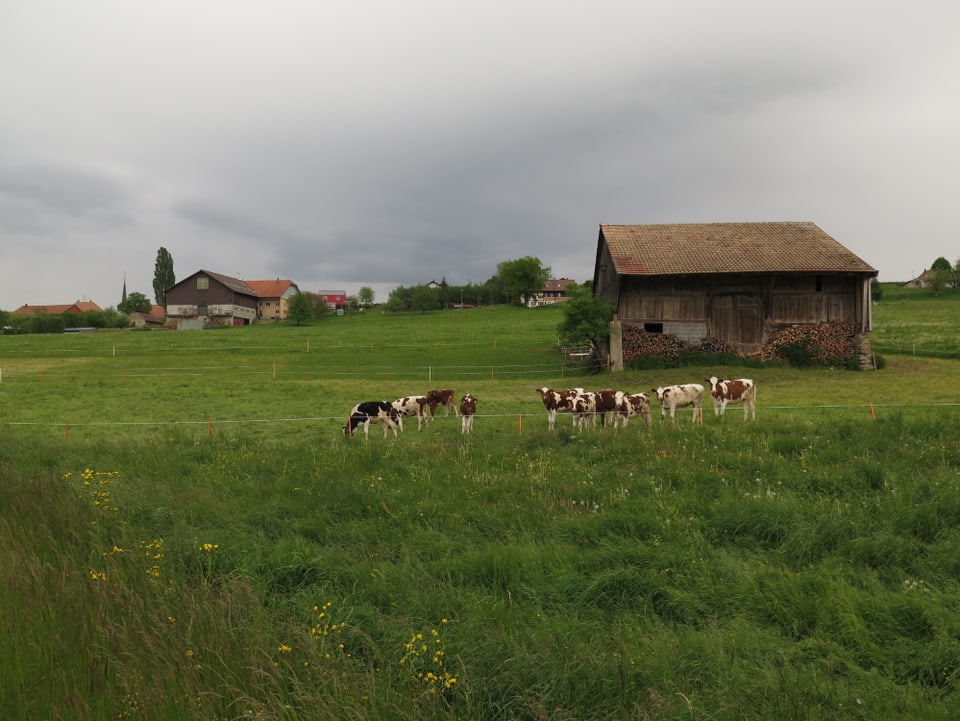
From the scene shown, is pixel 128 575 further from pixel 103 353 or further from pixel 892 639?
pixel 103 353

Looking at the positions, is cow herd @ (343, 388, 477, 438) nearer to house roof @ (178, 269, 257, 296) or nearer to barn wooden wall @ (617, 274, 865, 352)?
barn wooden wall @ (617, 274, 865, 352)

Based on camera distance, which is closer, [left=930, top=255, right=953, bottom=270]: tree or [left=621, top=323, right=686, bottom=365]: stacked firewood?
[left=621, top=323, right=686, bottom=365]: stacked firewood

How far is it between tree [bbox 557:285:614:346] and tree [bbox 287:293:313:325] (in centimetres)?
5134

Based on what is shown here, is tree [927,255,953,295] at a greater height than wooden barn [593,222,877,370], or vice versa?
tree [927,255,953,295]

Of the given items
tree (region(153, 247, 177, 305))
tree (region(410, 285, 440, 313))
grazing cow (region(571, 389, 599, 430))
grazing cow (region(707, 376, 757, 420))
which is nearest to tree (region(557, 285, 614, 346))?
grazing cow (region(707, 376, 757, 420))

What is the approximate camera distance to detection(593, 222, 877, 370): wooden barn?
93.1 feet

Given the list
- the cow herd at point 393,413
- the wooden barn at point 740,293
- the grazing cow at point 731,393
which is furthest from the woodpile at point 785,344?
the cow herd at point 393,413

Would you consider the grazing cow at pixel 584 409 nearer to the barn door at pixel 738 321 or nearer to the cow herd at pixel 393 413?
the cow herd at pixel 393 413

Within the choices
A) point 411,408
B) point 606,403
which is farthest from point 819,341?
point 411,408

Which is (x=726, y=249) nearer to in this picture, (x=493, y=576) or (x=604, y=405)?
(x=604, y=405)

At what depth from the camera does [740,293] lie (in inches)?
1153

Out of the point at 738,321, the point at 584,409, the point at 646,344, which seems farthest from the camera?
the point at 646,344

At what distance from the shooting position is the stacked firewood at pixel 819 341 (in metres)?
28.4

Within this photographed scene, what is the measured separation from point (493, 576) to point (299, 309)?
72041 millimetres
